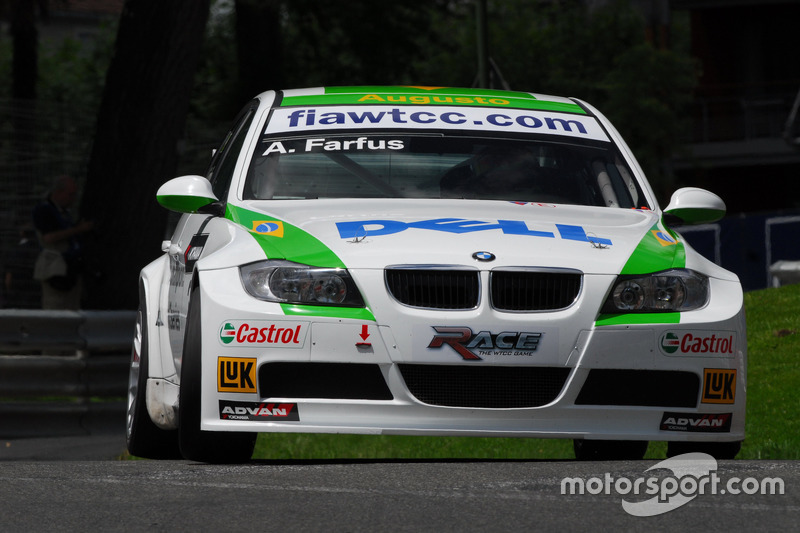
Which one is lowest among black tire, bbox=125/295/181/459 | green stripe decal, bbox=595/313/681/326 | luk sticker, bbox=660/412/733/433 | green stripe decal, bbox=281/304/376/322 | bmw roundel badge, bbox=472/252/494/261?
black tire, bbox=125/295/181/459

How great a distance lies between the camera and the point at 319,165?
707 cm

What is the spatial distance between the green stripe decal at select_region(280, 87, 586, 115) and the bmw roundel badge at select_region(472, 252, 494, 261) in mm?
1844

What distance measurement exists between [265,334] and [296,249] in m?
0.36

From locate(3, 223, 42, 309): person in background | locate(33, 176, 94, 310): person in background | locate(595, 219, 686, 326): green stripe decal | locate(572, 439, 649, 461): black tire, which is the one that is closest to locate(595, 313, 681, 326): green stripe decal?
locate(595, 219, 686, 326): green stripe decal

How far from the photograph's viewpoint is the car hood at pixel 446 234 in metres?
5.91

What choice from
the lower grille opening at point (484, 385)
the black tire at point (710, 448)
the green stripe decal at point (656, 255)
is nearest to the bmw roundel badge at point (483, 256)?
the lower grille opening at point (484, 385)

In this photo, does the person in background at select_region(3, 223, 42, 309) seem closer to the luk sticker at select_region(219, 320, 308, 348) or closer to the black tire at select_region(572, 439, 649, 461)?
the black tire at select_region(572, 439, 649, 461)

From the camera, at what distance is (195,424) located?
6.03 metres

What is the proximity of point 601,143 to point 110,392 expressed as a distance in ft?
17.8

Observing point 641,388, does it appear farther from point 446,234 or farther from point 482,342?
point 446,234

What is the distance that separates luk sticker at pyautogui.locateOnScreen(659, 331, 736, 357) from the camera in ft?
19.6


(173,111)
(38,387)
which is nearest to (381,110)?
(38,387)

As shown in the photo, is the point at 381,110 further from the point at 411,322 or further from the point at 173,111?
the point at 173,111

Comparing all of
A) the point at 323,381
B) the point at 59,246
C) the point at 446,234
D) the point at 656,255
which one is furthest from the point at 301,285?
the point at 59,246
